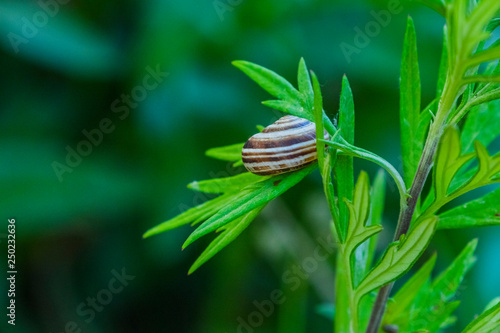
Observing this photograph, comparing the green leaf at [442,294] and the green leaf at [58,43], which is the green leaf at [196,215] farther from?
the green leaf at [58,43]

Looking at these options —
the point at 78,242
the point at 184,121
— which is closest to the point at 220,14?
the point at 184,121

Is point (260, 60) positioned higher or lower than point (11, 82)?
lower

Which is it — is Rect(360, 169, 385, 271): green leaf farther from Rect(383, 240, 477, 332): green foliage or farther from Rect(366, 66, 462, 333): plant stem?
Rect(366, 66, 462, 333): plant stem

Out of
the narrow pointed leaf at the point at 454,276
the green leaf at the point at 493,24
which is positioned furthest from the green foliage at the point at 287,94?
the narrow pointed leaf at the point at 454,276

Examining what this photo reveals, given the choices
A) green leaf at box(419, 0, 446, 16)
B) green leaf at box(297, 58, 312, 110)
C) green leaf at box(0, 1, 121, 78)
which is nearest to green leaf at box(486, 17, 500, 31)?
green leaf at box(419, 0, 446, 16)

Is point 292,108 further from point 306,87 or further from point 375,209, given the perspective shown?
point 375,209

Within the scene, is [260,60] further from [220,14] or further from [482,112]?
[482,112]
